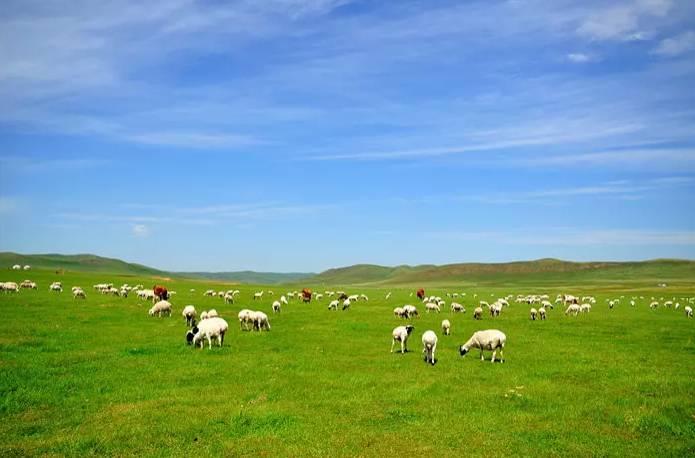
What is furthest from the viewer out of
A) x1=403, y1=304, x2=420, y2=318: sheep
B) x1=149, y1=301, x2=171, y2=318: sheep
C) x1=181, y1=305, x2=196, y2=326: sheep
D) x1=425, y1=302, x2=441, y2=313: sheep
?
x1=425, y1=302, x2=441, y2=313: sheep

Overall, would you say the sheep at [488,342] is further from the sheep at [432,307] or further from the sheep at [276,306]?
the sheep at [432,307]

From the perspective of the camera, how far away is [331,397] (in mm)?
15516

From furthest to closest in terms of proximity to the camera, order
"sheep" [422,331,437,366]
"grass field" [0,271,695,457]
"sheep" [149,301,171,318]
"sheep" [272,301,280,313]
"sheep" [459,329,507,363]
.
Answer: "sheep" [272,301,280,313], "sheep" [149,301,171,318], "sheep" [459,329,507,363], "sheep" [422,331,437,366], "grass field" [0,271,695,457]

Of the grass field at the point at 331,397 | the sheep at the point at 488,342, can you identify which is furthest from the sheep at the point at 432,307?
the sheep at the point at 488,342

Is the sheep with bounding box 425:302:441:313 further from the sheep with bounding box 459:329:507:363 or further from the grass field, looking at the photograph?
the sheep with bounding box 459:329:507:363

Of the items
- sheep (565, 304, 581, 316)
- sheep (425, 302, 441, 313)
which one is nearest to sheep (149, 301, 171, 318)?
Answer: sheep (425, 302, 441, 313)

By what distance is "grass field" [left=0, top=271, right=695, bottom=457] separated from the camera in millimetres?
11562

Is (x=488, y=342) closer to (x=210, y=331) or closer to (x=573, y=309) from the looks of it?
(x=210, y=331)

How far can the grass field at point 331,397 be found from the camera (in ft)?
37.9

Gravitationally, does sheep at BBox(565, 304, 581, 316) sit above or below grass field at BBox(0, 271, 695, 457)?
below

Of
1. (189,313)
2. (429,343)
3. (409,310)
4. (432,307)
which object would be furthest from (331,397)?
(432,307)

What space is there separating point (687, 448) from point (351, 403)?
8.51 meters

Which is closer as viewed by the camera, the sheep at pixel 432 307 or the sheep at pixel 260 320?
the sheep at pixel 260 320

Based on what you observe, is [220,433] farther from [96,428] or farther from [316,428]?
[96,428]
